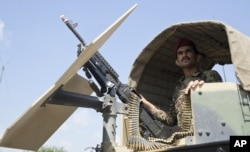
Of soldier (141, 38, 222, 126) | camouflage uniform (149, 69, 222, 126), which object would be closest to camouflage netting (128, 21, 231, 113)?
soldier (141, 38, 222, 126)

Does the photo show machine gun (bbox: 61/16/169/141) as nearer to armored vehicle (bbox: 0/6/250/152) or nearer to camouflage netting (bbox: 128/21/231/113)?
armored vehicle (bbox: 0/6/250/152)

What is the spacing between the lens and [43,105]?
4.42 metres

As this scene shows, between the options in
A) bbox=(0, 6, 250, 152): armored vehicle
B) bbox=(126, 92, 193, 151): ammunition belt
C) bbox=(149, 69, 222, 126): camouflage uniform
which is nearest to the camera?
bbox=(0, 6, 250, 152): armored vehicle

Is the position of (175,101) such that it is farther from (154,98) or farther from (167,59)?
(167,59)

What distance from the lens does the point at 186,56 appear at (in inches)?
198

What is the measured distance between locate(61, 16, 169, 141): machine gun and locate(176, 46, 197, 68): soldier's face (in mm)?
770

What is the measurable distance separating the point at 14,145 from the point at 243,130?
2.67m

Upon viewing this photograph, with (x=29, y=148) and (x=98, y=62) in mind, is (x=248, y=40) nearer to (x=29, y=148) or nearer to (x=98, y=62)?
(x=98, y=62)

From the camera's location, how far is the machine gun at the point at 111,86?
480 cm

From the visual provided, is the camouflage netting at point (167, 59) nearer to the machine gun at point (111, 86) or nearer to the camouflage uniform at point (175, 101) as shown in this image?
the machine gun at point (111, 86)

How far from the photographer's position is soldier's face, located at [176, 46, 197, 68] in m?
5.01

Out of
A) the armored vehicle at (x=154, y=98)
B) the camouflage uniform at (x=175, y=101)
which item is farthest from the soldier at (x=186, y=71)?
the armored vehicle at (x=154, y=98)

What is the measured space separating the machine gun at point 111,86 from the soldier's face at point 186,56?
2.53 ft

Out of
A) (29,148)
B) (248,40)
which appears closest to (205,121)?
(248,40)
